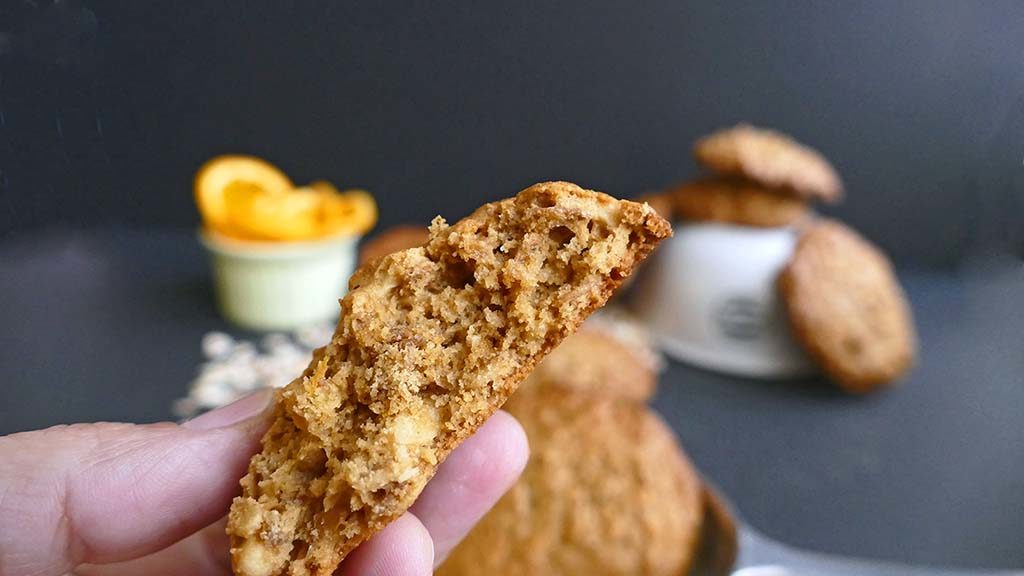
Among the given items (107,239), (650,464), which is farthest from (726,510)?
(107,239)

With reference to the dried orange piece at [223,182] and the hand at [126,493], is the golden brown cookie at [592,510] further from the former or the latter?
the dried orange piece at [223,182]

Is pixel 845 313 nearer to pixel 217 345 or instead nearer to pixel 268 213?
pixel 268 213

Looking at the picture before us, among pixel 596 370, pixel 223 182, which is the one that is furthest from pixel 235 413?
pixel 223 182

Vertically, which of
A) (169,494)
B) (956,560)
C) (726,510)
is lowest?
(956,560)

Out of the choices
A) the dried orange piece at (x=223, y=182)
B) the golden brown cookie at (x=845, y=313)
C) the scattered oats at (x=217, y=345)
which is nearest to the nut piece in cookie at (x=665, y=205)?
the golden brown cookie at (x=845, y=313)

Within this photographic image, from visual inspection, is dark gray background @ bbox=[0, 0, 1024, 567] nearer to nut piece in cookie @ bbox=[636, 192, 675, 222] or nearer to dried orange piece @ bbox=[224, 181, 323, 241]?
dried orange piece @ bbox=[224, 181, 323, 241]

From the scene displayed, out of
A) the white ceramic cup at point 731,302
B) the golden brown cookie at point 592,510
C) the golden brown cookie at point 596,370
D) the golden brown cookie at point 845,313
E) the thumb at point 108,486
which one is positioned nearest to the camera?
the thumb at point 108,486

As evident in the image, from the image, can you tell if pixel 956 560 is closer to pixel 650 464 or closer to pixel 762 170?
pixel 650 464
